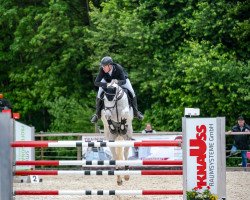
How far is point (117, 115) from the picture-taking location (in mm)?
16594

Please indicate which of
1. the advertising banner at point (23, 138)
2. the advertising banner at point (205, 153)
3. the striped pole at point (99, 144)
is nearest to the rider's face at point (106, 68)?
the advertising banner at point (23, 138)

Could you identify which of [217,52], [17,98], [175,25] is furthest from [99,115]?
[17,98]

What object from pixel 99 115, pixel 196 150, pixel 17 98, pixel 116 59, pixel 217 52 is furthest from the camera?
pixel 17 98

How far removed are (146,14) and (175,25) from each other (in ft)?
4.26

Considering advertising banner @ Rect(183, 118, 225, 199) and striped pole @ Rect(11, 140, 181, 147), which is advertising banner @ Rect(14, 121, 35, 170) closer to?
striped pole @ Rect(11, 140, 181, 147)

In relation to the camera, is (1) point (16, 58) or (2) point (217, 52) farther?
(1) point (16, 58)

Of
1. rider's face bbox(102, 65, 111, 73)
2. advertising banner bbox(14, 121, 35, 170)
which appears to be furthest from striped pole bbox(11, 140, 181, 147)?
advertising banner bbox(14, 121, 35, 170)

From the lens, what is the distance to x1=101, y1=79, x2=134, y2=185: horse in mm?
16359

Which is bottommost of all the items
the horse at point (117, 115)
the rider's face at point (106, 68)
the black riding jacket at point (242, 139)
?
the black riding jacket at point (242, 139)

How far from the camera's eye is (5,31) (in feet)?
Answer: 142

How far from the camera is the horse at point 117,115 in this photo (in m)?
16.4

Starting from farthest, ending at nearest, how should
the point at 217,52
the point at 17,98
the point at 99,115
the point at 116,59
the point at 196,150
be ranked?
the point at 17,98, the point at 116,59, the point at 217,52, the point at 99,115, the point at 196,150

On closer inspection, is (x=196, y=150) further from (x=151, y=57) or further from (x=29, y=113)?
(x=29, y=113)

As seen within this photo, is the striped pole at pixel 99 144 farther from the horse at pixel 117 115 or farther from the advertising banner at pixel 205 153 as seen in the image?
the horse at pixel 117 115
